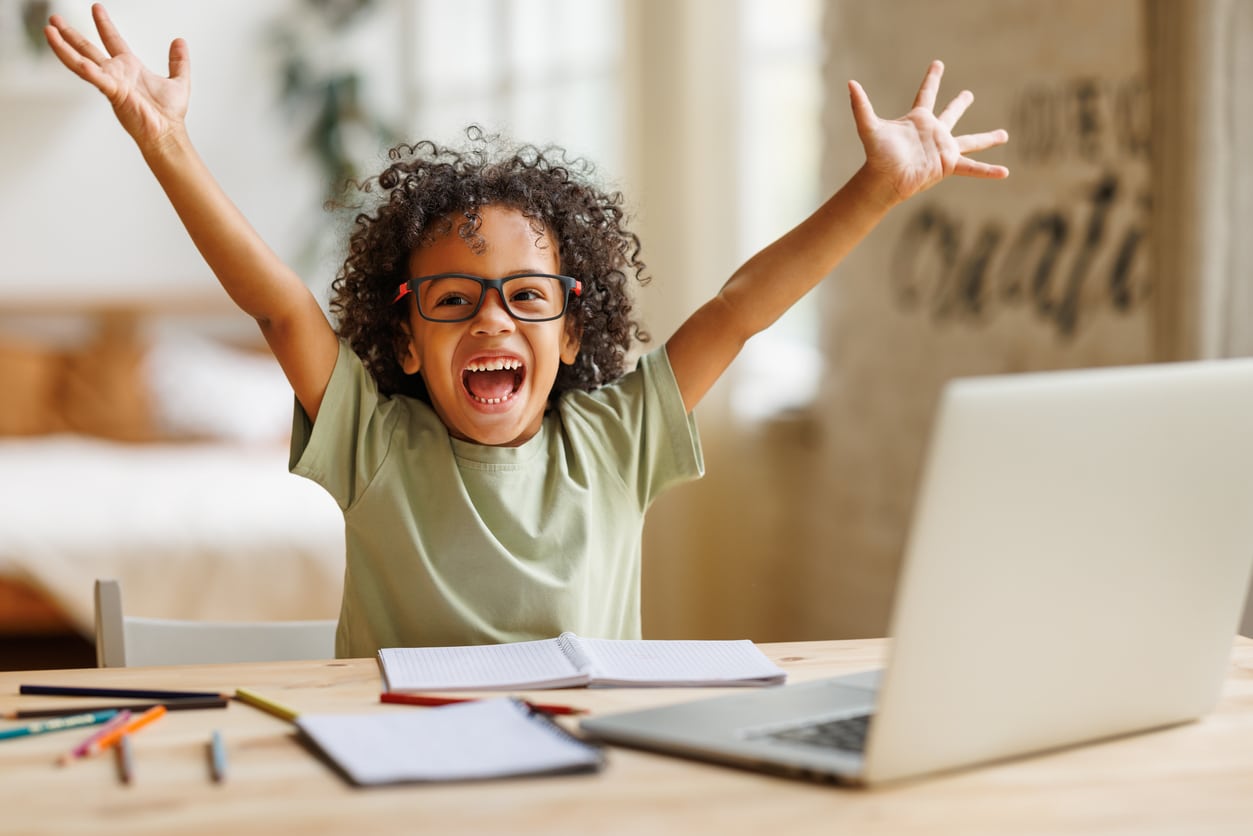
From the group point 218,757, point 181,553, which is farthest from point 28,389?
point 218,757

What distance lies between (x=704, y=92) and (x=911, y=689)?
3.00 m

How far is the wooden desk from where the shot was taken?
786mm

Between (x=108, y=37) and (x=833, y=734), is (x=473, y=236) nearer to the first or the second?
(x=108, y=37)

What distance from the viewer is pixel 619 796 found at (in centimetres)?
83

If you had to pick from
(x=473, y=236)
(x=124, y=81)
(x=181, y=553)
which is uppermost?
(x=124, y=81)

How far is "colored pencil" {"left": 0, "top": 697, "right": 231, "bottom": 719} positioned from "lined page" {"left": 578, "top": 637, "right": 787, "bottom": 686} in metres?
0.28

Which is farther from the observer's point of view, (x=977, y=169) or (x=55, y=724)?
(x=977, y=169)

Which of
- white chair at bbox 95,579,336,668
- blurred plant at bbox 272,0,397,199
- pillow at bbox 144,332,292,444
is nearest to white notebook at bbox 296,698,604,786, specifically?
white chair at bbox 95,579,336,668

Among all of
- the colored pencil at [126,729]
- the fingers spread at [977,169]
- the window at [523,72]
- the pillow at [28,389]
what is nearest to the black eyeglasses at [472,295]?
the fingers spread at [977,169]

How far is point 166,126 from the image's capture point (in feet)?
3.82

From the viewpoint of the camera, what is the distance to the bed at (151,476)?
10.3 feet

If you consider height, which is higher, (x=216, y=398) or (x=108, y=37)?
(x=108, y=37)

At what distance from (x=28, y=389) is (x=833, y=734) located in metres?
3.90

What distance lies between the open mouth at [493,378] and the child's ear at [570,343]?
0.10 metres
